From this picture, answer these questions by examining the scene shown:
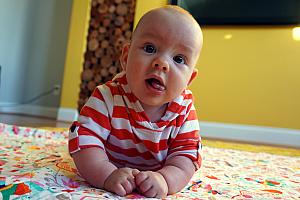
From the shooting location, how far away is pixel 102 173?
1.75 feet

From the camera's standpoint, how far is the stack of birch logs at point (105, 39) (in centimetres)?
258

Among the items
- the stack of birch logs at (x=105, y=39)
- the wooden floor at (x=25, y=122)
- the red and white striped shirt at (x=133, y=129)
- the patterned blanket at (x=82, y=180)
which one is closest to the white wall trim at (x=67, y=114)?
the stack of birch logs at (x=105, y=39)

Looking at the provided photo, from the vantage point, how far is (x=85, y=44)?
104 inches

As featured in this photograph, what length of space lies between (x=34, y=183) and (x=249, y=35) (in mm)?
2205

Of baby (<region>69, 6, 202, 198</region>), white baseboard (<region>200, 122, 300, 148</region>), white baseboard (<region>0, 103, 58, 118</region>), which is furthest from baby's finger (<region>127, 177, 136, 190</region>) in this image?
white baseboard (<region>0, 103, 58, 118</region>)

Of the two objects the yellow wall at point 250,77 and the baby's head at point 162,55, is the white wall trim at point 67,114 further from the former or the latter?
the baby's head at point 162,55

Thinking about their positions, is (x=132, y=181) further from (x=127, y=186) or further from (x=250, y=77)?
(x=250, y=77)

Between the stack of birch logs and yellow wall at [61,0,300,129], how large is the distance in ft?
0.49

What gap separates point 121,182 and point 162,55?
0.23 metres

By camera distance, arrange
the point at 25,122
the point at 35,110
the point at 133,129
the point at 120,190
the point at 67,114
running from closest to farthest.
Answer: the point at 120,190 → the point at 133,129 → the point at 25,122 → the point at 67,114 → the point at 35,110

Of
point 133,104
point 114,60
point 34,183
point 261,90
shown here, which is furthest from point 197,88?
point 34,183

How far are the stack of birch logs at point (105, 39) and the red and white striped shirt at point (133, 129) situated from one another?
194cm

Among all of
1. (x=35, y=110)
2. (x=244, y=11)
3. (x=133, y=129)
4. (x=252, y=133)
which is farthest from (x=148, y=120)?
(x=35, y=110)

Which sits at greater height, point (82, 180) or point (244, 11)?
point (244, 11)
